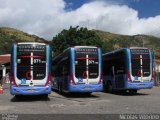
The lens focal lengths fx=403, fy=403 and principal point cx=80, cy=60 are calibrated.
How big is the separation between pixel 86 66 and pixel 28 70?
14.2ft

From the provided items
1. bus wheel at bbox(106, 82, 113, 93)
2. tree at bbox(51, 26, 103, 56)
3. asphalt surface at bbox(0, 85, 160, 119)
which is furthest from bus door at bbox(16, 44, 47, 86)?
tree at bbox(51, 26, 103, 56)

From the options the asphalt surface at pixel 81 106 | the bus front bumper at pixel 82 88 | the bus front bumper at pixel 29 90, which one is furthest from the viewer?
the bus front bumper at pixel 82 88

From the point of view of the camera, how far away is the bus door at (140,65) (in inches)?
1063

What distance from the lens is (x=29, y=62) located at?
72.8ft

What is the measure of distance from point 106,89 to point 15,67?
37.1ft

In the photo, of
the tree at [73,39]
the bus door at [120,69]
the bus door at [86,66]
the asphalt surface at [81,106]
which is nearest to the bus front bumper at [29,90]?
the asphalt surface at [81,106]

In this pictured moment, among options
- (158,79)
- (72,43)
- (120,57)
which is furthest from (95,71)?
(72,43)

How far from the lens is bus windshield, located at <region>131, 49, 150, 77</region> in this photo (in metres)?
27.0

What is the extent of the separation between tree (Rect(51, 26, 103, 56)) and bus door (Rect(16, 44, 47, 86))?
146ft

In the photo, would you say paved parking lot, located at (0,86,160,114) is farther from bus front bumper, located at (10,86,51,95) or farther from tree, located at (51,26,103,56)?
tree, located at (51,26,103,56)

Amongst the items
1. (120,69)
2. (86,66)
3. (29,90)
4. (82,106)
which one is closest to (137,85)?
(120,69)

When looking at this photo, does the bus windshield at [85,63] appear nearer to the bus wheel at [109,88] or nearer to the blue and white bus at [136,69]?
the blue and white bus at [136,69]

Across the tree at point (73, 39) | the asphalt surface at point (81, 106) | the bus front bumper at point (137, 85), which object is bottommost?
the asphalt surface at point (81, 106)

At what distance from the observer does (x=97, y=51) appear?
25.4m
